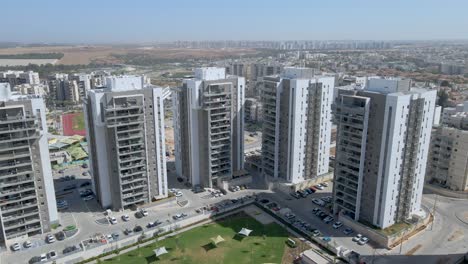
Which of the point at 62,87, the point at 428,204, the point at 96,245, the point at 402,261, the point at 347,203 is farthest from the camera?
the point at 62,87

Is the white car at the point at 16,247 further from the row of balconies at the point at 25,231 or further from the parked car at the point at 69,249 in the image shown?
the parked car at the point at 69,249

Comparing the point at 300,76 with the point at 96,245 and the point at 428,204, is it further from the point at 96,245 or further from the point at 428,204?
the point at 96,245

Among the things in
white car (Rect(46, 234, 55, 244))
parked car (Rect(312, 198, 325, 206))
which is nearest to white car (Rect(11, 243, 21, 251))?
white car (Rect(46, 234, 55, 244))

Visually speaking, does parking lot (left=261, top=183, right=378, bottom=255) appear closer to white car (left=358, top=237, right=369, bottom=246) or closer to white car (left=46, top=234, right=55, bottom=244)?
white car (left=358, top=237, right=369, bottom=246)

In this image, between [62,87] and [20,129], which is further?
[62,87]

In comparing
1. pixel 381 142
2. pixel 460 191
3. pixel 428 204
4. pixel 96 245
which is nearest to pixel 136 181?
pixel 96 245

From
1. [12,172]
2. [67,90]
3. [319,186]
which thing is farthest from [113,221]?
[67,90]
